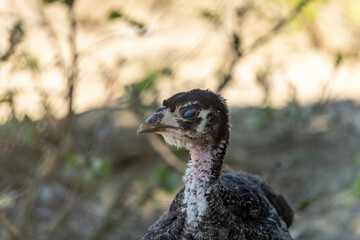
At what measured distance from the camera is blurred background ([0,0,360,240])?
4.80 metres

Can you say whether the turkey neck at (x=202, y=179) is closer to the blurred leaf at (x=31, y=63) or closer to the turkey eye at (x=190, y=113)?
the turkey eye at (x=190, y=113)

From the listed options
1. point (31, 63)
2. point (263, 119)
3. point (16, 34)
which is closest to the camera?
point (16, 34)

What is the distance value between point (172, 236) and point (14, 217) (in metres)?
3.28

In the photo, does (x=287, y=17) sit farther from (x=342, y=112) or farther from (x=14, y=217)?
(x=14, y=217)

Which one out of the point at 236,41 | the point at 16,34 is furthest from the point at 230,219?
the point at 236,41

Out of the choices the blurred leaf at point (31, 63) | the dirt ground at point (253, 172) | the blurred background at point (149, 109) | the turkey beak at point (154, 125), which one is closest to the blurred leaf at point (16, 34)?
the blurred background at point (149, 109)

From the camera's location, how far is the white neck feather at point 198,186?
3070mm

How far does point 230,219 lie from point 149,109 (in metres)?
2.14

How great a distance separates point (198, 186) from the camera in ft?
10.1

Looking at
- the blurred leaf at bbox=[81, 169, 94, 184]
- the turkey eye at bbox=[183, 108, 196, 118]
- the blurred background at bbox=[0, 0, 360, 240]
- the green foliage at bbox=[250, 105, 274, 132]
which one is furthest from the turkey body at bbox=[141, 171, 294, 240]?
the green foliage at bbox=[250, 105, 274, 132]

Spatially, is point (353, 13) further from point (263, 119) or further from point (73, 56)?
point (73, 56)

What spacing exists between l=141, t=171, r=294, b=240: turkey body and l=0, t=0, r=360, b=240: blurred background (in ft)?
3.62

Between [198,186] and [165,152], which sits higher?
[165,152]

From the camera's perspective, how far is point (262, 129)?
274 inches
